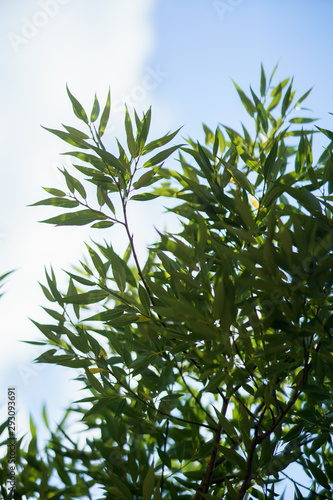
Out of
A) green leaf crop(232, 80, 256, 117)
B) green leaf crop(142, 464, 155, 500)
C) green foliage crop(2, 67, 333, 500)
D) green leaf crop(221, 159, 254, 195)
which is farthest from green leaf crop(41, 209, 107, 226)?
green leaf crop(232, 80, 256, 117)

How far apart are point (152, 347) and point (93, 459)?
0.35m

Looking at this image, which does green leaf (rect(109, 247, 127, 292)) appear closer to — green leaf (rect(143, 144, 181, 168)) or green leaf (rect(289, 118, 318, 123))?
green leaf (rect(143, 144, 181, 168))

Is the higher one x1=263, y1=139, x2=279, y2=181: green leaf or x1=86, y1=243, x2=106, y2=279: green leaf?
x1=86, y1=243, x2=106, y2=279: green leaf

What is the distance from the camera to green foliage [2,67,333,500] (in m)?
0.51

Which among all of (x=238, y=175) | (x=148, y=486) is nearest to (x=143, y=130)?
(x=238, y=175)

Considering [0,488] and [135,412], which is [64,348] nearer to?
[135,412]

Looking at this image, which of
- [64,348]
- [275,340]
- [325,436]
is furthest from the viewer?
[64,348]

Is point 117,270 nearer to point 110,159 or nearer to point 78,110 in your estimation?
point 110,159

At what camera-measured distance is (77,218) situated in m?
0.74

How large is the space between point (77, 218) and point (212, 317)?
31 cm

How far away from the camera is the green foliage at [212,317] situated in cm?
51

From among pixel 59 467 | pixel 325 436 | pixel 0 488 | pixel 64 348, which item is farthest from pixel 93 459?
pixel 325 436

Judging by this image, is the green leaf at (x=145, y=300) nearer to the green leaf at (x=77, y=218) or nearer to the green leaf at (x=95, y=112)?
the green leaf at (x=77, y=218)

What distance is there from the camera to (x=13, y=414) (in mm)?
923
